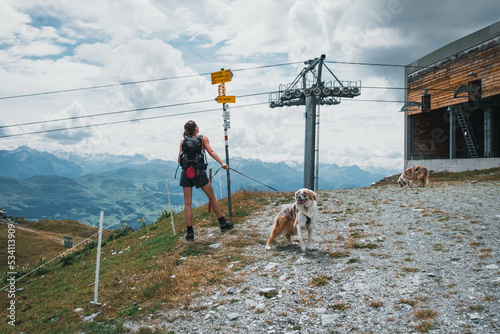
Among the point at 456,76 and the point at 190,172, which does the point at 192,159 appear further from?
the point at 456,76

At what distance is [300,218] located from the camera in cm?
745

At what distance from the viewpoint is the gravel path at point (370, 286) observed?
440 centimetres

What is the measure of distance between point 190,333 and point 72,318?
2856 mm

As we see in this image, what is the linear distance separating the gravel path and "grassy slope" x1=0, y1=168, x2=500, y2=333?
1.98ft

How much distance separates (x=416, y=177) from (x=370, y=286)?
14499 mm

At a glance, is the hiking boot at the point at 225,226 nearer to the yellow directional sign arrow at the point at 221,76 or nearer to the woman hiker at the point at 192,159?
the woman hiker at the point at 192,159

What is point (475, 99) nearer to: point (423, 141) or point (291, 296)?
point (423, 141)

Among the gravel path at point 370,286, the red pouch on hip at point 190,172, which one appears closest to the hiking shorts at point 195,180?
the red pouch on hip at point 190,172

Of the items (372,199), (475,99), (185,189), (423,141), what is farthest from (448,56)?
(185,189)

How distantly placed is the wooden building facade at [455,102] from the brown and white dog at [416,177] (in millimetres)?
13137

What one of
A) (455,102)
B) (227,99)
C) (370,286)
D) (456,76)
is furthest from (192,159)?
Answer: (456,76)

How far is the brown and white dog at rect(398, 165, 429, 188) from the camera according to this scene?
57.3 ft

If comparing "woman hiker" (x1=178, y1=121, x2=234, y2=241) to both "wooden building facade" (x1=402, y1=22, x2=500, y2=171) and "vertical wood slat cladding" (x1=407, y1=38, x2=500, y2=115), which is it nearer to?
"wooden building facade" (x1=402, y1=22, x2=500, y2=171)

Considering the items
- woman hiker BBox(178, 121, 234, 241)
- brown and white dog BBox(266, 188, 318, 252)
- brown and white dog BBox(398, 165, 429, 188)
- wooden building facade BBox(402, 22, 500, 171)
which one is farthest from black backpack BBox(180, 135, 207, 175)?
wooden building facade BBox(402, 22, 500, 171)
